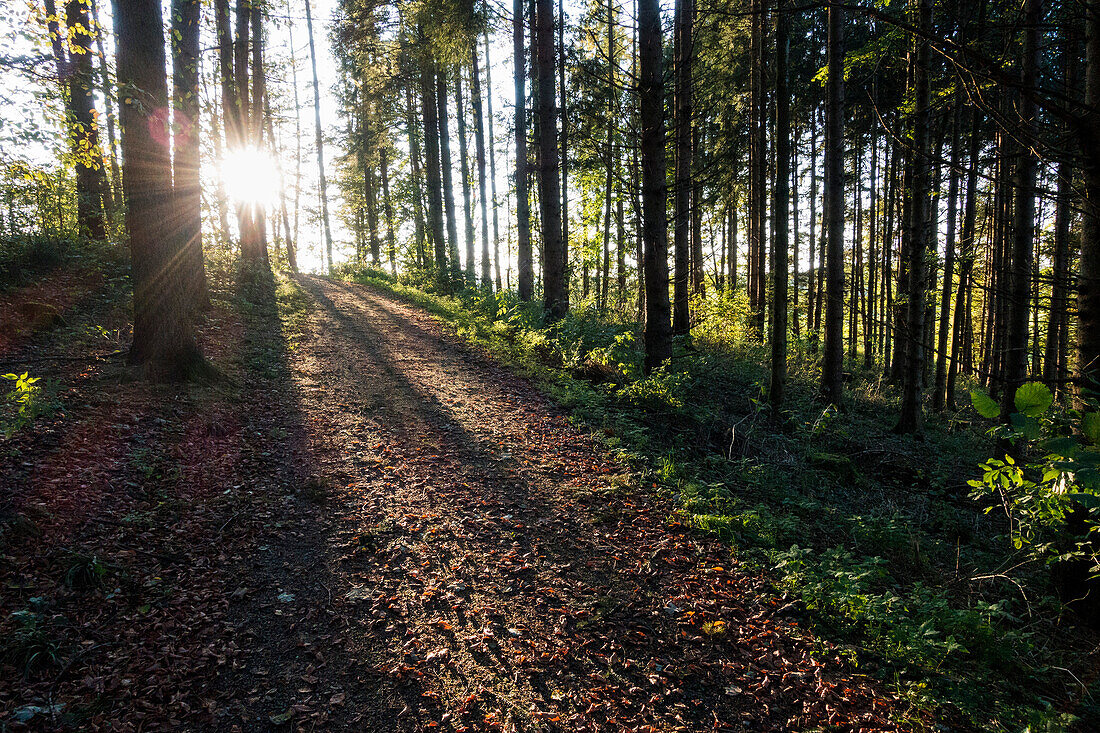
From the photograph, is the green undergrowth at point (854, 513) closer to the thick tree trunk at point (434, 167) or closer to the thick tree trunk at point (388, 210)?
the thick tree trunk at point (434, 167)

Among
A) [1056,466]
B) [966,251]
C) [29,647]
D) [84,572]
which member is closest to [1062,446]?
[1056,466]

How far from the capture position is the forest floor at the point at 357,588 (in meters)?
3.14

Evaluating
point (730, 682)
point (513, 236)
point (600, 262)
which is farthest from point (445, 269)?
point (730, 682)

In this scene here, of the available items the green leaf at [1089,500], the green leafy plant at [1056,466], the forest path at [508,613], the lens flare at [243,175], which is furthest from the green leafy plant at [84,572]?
the lens flare at [243,175]

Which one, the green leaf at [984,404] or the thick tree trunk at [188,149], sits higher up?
the thick tree trunk at [188,149]

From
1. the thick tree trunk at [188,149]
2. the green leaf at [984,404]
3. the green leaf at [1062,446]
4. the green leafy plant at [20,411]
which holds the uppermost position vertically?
the thick tree trunk at [188,149]

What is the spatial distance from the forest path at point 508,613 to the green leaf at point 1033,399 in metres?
2.29

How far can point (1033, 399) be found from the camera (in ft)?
6.40

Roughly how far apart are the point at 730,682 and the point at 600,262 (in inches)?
788

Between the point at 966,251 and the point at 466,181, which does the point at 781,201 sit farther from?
the point at 466,181

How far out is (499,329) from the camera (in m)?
12.5

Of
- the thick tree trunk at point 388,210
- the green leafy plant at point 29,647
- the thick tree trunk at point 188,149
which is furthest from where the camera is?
the thick tree trunk at point 388,210

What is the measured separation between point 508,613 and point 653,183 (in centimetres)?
686

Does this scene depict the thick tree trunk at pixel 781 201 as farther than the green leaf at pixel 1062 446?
Yes
